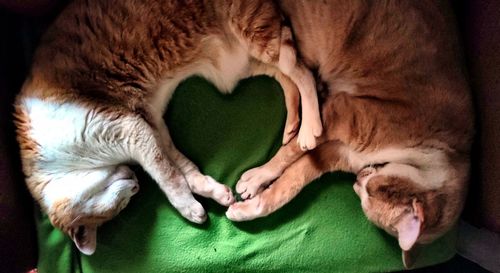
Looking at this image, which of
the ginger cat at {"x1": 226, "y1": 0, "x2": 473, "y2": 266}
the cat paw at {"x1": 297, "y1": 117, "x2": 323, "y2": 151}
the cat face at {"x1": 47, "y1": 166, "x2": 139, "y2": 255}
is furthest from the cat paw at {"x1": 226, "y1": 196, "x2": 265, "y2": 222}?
the cat face at {"x1": 47, "y1": 166, "x2": 139, "y2": 255}

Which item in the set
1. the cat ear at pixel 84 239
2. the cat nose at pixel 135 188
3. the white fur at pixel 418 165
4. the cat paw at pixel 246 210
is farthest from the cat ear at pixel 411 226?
the cat ear at pixel 84 239

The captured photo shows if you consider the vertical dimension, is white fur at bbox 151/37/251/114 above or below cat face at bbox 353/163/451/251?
above

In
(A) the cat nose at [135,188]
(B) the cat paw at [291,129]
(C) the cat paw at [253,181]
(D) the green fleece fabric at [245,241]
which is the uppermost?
(B) the cat paw at [291,129]

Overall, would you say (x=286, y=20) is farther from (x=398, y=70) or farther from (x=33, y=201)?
(x=33, y=201)

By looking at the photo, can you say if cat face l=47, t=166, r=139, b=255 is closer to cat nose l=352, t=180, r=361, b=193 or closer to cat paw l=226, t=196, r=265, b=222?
cat paw l=226, t=196, r=265, b=222

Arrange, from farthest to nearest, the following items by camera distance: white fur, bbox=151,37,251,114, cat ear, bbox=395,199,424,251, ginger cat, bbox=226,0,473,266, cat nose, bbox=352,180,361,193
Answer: white fur, bbox=151,37,251,114, cat nose, bbox=352,180,361,193, ginger cat, bbox=226,0,473,266, cat ear, bbox=395,199,424,251

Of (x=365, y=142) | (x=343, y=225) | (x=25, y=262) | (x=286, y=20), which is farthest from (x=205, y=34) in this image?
(x=25, y=262)

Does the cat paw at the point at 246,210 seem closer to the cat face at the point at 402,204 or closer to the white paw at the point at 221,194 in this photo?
the white paw at the point at 221,194

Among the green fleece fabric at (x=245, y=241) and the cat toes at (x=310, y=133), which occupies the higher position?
the cat toes at (x=310, y=133)
